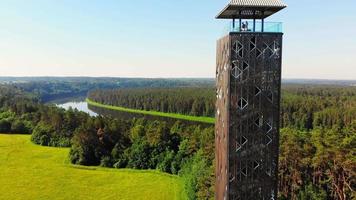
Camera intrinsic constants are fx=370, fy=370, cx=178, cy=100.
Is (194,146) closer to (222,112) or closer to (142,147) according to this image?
(142,147)

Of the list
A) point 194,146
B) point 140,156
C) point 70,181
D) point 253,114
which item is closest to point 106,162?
point 140,156

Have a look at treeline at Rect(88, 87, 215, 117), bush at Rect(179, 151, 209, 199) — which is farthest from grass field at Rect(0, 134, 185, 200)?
treeline at Rect(88, 87, 215, 117)

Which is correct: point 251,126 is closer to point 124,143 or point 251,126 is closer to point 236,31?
point 236,31

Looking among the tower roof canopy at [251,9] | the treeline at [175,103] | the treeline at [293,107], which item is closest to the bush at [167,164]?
the tower roof canopy at [251,9]

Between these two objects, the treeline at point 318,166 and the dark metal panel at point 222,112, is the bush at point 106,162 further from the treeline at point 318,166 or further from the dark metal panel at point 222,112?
the dark metal panel at point 222,112

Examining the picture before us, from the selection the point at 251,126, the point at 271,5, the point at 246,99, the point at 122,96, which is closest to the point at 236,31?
the point at 271,5

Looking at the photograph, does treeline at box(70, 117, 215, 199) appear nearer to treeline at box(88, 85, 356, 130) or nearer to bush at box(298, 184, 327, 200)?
bush at box(298, 184, 327, 200)
